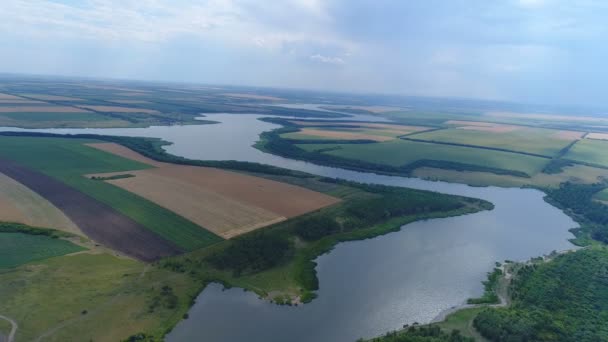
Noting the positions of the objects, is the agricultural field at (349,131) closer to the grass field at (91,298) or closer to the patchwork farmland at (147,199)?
the patchwork farmland at (147,199)

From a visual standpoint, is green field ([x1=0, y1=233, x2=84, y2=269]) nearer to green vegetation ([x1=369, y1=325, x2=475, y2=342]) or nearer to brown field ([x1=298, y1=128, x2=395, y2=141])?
green vegetation ([x1=369, y1=325, x2=475, y2=342])

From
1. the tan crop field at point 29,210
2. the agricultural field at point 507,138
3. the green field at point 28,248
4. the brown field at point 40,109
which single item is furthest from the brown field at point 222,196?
the brown field at point 40,109

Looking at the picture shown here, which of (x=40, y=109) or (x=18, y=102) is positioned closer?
(x=40, y=109)

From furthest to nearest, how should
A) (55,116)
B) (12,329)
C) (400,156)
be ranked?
(55,116), (400,156), (12,329)

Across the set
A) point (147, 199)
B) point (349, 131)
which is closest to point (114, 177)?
point (147, 199)

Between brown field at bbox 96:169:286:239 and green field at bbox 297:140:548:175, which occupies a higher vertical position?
green field at bbox 297:140:548:175

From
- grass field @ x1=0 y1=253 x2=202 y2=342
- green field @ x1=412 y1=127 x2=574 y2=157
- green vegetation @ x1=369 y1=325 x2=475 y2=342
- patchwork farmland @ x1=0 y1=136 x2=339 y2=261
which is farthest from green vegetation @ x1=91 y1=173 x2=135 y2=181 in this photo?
green field @ x1=412 y1=127 x2=574 y2=157

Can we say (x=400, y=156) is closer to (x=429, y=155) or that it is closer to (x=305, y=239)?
(x=429, y=155)
